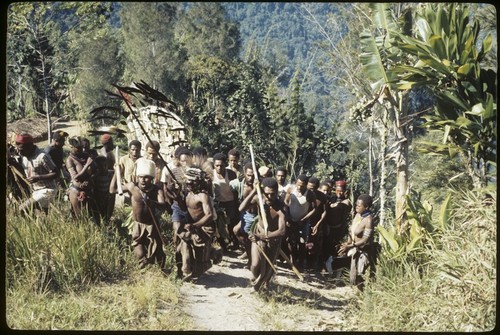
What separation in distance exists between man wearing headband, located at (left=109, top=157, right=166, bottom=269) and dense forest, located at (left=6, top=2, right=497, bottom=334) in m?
0.77

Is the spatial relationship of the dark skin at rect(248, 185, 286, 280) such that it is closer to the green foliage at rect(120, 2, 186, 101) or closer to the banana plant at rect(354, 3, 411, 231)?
the banana plant at rect(354, 3, 411, 231)

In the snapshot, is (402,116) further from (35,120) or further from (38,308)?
(35,120)

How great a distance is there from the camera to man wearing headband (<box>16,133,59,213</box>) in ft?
21.7

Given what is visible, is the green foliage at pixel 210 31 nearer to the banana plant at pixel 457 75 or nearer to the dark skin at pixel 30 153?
the dark skin at pixel 30 153

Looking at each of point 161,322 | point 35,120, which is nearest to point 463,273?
point 161,322

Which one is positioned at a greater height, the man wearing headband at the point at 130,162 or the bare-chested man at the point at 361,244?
the man wearing headband at the point at 130,162

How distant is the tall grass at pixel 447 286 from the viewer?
5418 mm

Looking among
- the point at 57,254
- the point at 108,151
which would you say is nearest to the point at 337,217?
the point at 108,151

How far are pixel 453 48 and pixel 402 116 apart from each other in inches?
56.7

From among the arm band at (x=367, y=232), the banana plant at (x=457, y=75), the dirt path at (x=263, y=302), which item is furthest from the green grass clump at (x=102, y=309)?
the banana plant at (x=457, y=75)

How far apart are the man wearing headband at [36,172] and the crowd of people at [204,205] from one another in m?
0.01

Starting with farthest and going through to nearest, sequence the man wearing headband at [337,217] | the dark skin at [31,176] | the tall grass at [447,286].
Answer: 1. the man wearing headband at [337,217]
2. the dark skin at [31,176]
3. the tall grass at [447,286]

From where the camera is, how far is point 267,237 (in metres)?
6.35

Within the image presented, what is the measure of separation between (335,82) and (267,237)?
14698 millimetres
